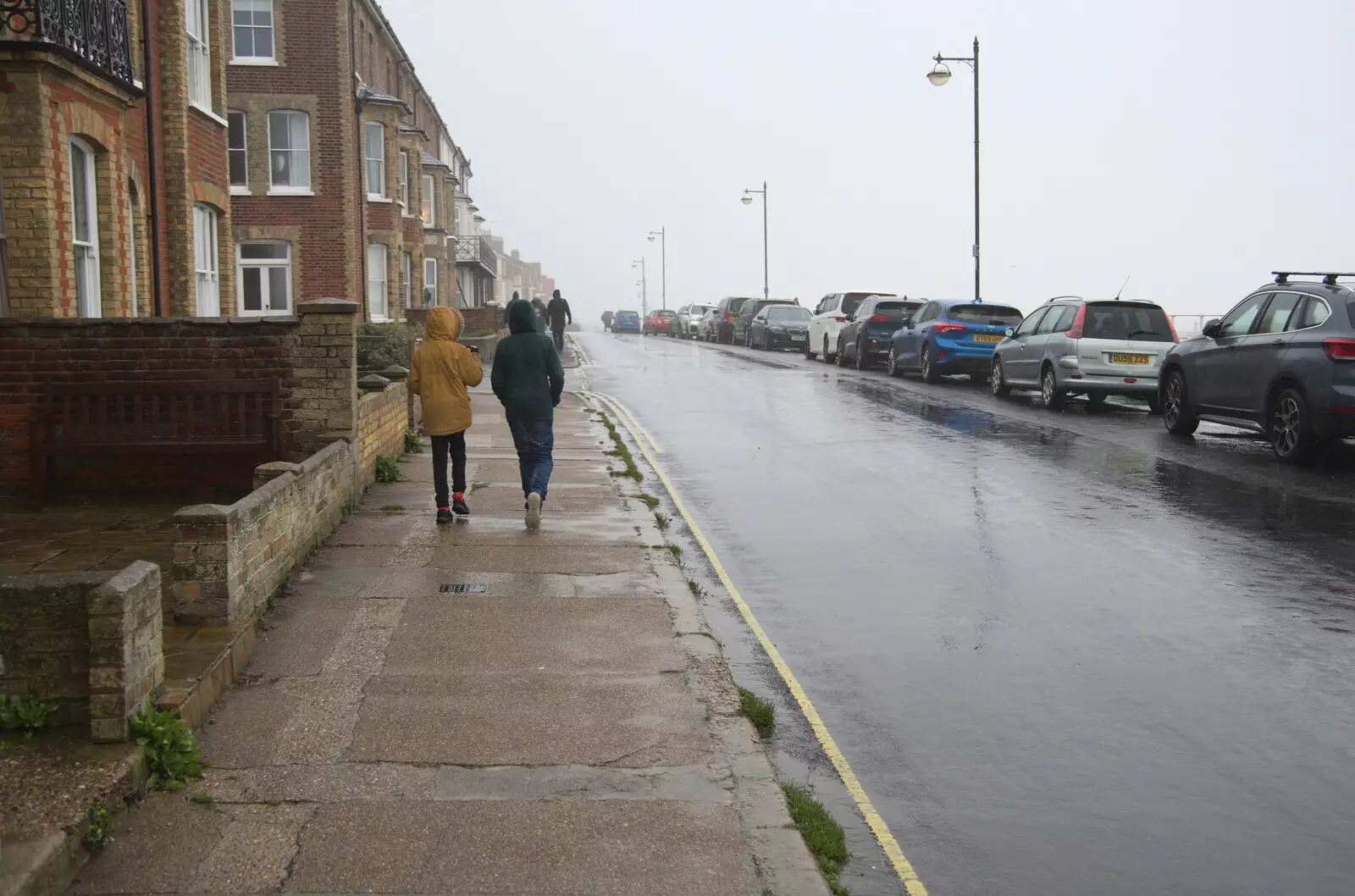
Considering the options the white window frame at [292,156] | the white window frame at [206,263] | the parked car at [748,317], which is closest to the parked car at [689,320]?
the parked car at [748,317]

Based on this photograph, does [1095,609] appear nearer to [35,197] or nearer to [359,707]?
[359,707]

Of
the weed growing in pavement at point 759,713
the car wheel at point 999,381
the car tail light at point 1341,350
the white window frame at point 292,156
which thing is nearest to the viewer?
the weed growing in pavement at point 759,713

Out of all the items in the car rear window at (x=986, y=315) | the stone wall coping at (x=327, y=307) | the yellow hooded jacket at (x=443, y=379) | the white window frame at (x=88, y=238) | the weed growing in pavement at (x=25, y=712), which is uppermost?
the white window frame at (x=88, y=238)

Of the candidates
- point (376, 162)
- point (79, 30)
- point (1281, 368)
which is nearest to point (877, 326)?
point (1281, 368)

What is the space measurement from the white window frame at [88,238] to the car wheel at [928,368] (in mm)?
15809

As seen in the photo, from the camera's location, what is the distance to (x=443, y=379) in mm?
10555

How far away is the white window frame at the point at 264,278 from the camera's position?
34.4 m

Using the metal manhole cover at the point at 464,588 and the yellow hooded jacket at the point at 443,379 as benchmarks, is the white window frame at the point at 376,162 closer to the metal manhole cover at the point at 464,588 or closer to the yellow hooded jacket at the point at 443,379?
the yellow hooded jacket at the point at 443,379

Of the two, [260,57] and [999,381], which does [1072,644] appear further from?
[260,57]

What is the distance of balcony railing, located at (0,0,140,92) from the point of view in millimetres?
12781

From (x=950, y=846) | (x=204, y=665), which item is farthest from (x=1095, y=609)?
(x=204, y=665)

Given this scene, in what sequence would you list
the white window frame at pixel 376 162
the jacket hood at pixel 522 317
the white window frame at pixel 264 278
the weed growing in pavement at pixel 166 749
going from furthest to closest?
the white window frame at pixel 376 162 → the white window frame at pixel 264 278 → the jacket hood at pixel 522 317 → the weed growing in pavement at pixel 166 749

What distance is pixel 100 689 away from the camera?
5.02 metres

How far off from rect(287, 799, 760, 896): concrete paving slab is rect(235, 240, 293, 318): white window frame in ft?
102
